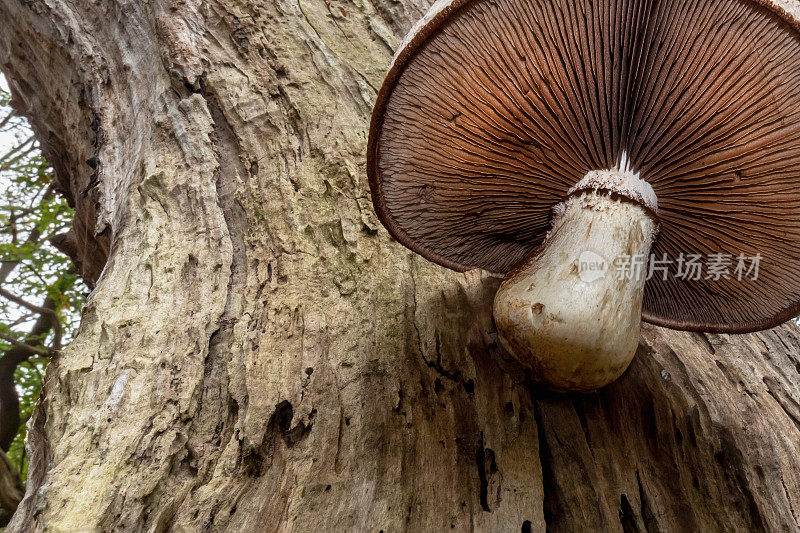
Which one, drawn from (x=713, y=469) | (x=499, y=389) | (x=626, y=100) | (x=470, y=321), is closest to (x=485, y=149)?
(x=626, y=100)

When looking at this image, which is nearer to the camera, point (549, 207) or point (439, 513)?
point (439, 513)

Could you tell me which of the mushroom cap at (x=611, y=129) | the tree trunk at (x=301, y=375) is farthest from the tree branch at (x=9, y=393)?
the mushroom cap at (x=611, y=129)

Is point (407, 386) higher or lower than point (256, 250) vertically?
lower

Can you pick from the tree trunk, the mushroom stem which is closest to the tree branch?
the tree trunk

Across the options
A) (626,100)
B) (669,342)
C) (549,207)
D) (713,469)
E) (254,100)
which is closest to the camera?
(626,100)

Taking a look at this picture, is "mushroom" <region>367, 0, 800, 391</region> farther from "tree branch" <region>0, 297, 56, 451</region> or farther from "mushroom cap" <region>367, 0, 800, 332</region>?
"tree branch" <region>0, 297, 56, 451</region>

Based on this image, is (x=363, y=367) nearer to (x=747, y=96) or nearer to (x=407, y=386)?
(x=407, y=386)

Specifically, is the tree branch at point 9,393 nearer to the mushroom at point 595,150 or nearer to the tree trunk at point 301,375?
the tree trunk at point 301,375

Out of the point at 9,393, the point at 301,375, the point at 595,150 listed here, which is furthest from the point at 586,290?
the point at 9,393
